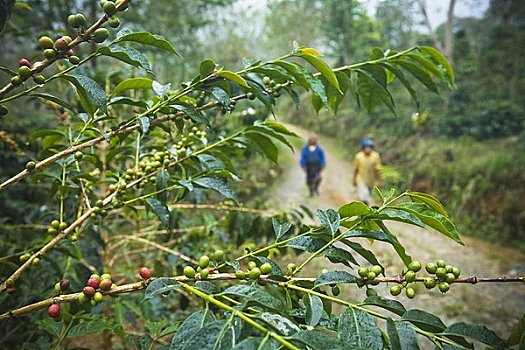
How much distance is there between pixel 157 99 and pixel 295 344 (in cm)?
67

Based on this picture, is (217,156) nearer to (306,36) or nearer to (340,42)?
(340,42)

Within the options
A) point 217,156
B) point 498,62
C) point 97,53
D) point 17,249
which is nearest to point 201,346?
point 97,53

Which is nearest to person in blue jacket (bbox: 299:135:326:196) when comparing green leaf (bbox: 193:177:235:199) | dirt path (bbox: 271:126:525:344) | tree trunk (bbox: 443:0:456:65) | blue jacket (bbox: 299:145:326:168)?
blue jacket (bbox: 299:145:326:168)

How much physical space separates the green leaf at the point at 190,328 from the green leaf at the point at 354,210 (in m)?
0.31

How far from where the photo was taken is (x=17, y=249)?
1468mm

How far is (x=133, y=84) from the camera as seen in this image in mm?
865

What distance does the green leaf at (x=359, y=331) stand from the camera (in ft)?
1.65

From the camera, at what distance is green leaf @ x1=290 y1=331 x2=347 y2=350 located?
43 cm

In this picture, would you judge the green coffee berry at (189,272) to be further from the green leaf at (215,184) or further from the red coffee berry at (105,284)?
the green leaf at (215,184)

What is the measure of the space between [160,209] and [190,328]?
0.49 metres

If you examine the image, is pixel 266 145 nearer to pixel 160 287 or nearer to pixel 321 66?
pixel 321 66

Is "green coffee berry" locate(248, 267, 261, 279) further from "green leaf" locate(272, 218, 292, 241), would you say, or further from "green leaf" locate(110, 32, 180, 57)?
"green leaf" locate(110, 32, 180, 57)

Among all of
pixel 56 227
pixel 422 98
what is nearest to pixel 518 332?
pixel 56 227

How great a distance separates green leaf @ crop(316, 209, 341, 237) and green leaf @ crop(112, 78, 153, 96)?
0.52m
